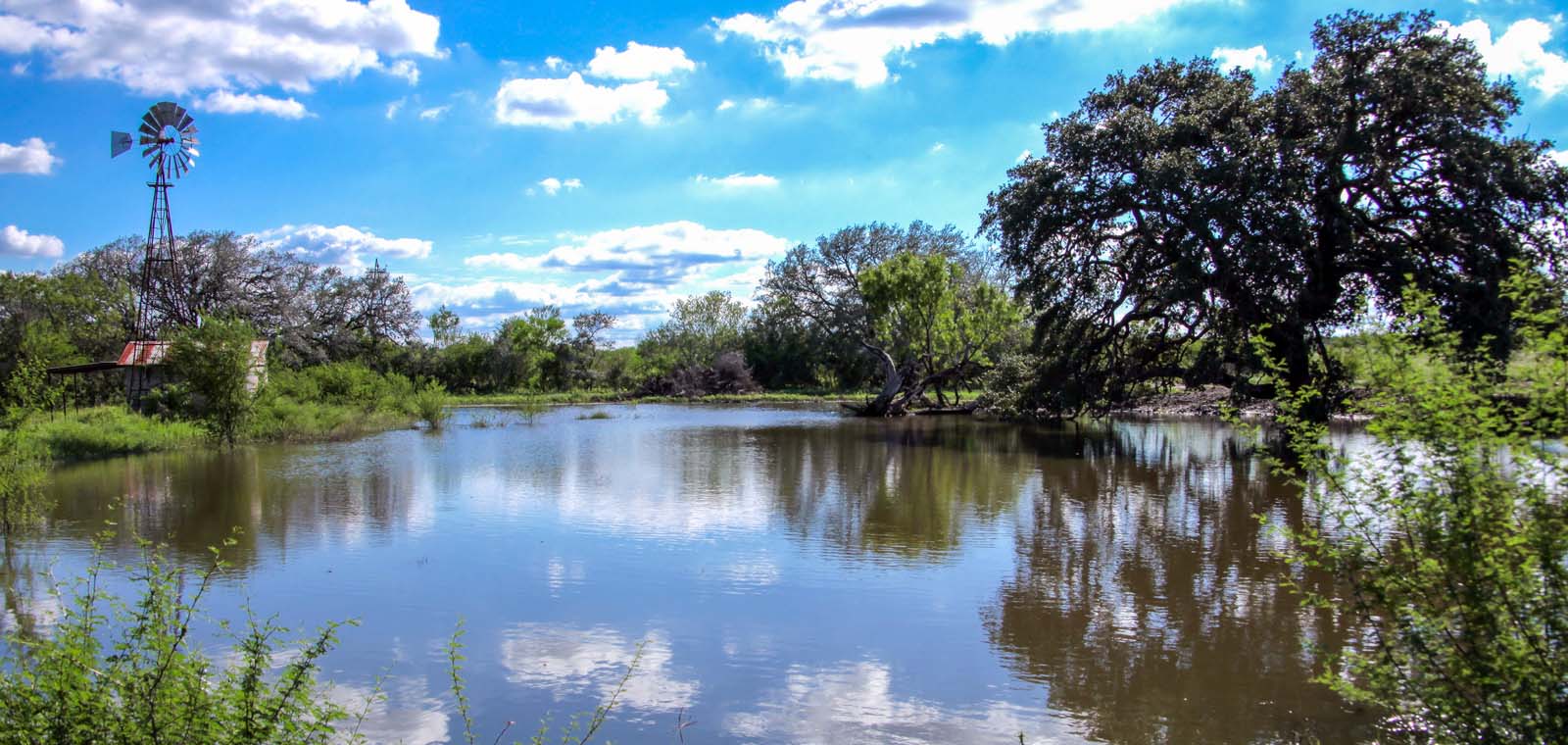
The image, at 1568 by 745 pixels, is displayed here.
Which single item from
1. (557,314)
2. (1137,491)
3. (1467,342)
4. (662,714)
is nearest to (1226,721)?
(662,714)

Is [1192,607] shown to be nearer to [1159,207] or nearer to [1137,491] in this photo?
[1137,491]

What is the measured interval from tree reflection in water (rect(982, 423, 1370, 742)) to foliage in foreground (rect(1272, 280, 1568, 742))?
70cm

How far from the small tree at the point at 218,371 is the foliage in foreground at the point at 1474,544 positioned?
998 inches

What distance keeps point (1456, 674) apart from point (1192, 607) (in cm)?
510

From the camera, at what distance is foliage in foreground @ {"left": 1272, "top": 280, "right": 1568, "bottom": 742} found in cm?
401

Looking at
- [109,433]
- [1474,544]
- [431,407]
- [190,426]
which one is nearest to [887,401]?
[431,407]

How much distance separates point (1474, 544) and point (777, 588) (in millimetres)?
6944

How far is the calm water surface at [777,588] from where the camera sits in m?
6.77

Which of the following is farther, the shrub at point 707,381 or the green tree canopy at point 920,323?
the shrub at point 707,381

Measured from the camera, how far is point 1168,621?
8.76 meters

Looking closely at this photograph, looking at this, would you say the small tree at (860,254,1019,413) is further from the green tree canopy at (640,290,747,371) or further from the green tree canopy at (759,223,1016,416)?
the green tree canopy at (640,290,747,371)

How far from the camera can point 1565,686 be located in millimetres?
4004

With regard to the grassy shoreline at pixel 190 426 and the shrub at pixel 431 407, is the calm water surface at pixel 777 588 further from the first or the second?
the shrub at pixel 431 407

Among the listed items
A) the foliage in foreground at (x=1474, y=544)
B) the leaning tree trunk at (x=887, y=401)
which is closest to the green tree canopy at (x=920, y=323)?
the leaning tree trunk at (x=887, y=401)
